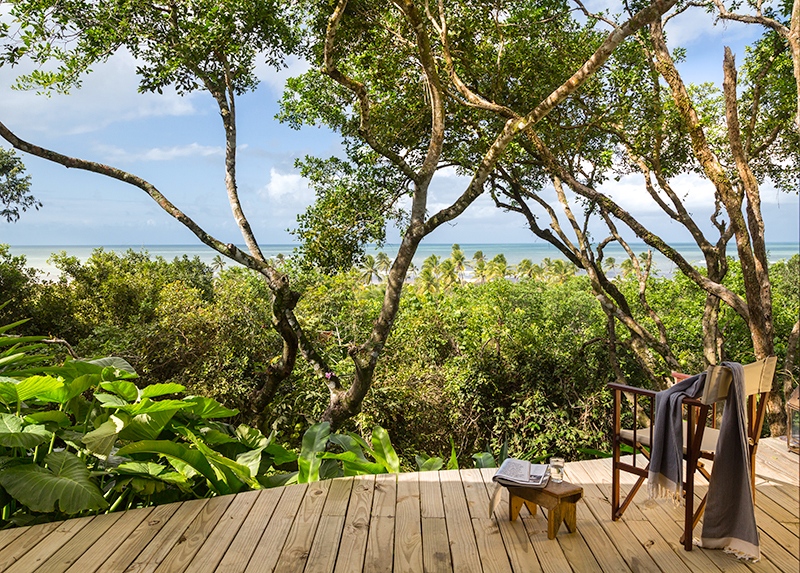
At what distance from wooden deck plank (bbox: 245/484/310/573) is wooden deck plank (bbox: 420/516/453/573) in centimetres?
62

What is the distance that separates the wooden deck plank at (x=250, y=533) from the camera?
2.36m

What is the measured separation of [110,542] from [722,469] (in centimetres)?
260

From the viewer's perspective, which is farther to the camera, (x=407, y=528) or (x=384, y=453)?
(x=384, y=453)

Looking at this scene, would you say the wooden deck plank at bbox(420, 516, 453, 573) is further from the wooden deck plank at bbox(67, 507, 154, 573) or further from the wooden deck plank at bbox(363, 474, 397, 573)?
the wooden deck plank at bbox(67, 507, 154, 573)

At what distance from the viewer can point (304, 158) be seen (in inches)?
261

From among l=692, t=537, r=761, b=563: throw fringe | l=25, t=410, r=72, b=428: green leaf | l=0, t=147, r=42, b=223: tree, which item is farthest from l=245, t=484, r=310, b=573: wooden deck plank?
l=0, t=147, r=42, b=223: tree

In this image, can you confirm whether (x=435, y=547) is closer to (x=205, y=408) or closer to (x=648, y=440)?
(x=648, y=440)

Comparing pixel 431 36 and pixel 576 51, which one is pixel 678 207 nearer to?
pixel 576 51

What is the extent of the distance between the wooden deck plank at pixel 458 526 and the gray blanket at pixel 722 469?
798 millimetres

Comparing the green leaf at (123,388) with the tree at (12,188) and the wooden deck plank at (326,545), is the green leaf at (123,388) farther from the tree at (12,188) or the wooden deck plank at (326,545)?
the tree at (12,188)

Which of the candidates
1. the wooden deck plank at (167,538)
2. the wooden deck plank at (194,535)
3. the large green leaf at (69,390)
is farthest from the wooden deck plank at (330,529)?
the large green leaf at (69,390)

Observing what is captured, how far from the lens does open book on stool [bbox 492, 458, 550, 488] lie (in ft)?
8.54

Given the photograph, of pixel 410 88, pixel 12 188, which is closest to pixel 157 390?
pixel 410 88

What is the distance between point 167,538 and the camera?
256 cm
